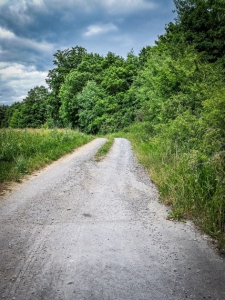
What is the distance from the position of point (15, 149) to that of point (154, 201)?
632 centimetres

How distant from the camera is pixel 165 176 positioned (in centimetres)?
616

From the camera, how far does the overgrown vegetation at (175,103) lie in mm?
4637

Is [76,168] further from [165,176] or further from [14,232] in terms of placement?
[14,232]

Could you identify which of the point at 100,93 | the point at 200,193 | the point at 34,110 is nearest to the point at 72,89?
the point at 100,93

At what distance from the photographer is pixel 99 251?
3.26 m

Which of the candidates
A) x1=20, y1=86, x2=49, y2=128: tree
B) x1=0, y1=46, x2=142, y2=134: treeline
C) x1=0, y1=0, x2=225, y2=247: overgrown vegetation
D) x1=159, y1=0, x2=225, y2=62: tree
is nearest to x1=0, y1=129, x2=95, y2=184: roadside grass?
→ x1=0, y1=0, x2=225, y2=247: overgrown vegetation

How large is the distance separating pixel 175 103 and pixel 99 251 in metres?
8.05

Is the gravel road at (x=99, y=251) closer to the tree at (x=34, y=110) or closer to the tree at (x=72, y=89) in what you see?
the tree at (x=72, y=89)

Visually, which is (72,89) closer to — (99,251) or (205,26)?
(205,26)

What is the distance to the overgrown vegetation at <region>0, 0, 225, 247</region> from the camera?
464 centimetres

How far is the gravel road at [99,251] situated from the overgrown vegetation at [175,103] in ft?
2.10

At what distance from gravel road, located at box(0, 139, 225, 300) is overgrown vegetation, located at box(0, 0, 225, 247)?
2.10ft

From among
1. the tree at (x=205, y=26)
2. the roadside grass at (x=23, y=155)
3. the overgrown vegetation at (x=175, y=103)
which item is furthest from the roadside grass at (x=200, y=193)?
the tree at (x=205, y=26)

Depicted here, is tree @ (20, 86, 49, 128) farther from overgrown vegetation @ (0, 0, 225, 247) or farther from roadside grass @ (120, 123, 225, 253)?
roadside grass @ (120, 123, 225, 253)
